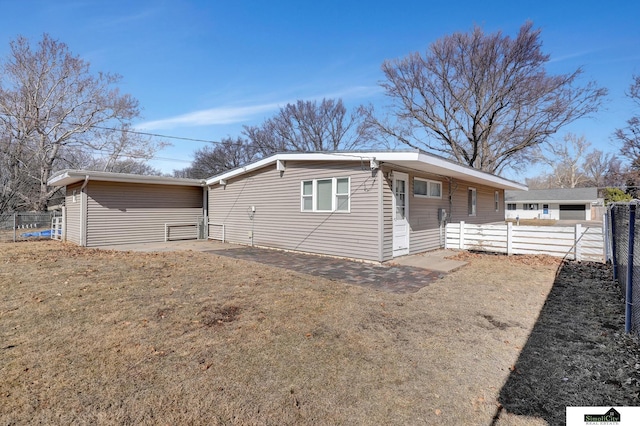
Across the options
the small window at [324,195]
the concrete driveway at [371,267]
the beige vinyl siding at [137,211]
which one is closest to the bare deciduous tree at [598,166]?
the concrete driveway at [371,267]

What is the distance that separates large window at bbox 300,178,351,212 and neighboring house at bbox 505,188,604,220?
32744 millimetres

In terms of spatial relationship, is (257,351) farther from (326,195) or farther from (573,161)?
(573,161)

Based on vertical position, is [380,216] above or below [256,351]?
above

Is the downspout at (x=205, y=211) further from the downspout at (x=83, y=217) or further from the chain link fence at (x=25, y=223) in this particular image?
the chain link fence at (x=25, y=223)

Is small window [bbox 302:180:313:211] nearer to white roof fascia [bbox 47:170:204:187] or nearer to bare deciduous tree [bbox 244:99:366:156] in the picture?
white roof fascia [bbox 47:170:204:187]

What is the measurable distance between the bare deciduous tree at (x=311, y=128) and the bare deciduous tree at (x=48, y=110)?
47.2 ft

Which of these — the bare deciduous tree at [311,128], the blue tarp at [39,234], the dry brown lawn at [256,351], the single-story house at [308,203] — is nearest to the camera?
the dry brown lawn at [256,351]

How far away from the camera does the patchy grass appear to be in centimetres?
225

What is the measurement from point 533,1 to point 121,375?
19859 mm

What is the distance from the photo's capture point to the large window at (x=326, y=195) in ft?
28.8

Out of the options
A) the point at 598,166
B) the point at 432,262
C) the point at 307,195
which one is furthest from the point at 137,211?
the point at 598,166

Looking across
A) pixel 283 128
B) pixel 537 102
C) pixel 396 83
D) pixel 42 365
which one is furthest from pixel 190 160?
pixel 42 365

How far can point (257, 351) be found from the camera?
124 inches

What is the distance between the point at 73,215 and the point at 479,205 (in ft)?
55.2
